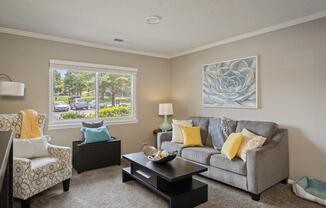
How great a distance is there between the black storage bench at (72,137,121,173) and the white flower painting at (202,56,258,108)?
2097 mm

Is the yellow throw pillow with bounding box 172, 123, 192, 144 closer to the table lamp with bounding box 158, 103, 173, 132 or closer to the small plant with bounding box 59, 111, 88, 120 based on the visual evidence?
the table lamp with bounding box 158, 103, 173, 132

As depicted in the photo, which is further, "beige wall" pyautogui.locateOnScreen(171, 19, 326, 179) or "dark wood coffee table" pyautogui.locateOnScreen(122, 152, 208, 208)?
"beige wall" pyautogui.locateOnScreen(171, 19, 326, 179)

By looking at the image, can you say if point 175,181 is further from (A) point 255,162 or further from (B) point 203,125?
(B) point 203,125

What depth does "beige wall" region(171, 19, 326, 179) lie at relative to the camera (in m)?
2.90

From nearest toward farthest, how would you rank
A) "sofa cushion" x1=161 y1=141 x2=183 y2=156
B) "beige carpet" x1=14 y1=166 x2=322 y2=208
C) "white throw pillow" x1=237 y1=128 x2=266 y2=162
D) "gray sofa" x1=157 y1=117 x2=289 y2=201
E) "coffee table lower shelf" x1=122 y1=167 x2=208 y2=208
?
"coffee table lower shelf" x1=122 y1=167 x2=208 y2=208 → "beige carpet" x1=14 y1=166 x2=322 y2=208 → "gray sofa" x1=157 y1=117 x2=289 y2=201 → "white throw pillow" x1=237 y1=128 x2=266 y2=162 → "sofa cushion" x1=161 y1=141 x2=183 y2=156

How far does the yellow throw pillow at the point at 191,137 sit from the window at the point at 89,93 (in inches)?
57.0

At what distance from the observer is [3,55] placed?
11.0 feet

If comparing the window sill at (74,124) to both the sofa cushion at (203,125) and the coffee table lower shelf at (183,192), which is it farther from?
the coffee table lower shelf at (183,192)

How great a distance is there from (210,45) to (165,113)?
177 cm

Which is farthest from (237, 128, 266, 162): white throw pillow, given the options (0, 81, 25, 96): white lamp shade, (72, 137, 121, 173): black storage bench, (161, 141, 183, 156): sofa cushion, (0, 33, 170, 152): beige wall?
(0, 81, 25, 96): white lamp shade

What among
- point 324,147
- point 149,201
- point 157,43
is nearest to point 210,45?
point 157,43

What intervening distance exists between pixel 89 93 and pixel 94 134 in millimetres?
988

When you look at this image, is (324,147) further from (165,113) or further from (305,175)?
(165,113)

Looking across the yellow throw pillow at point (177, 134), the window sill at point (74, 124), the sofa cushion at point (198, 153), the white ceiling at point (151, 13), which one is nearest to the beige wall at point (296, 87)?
the white ceiling at point (151, 13)
